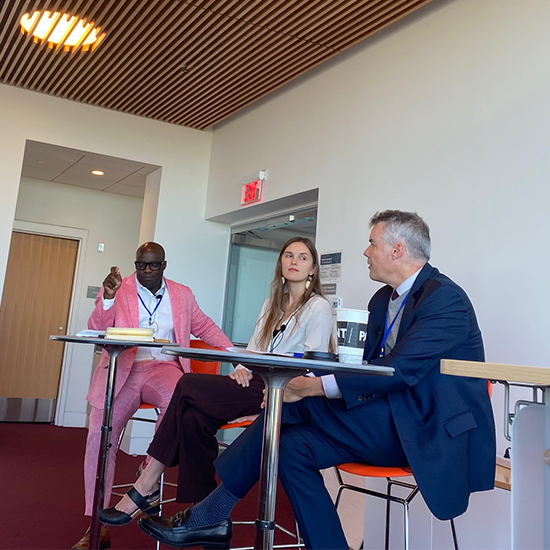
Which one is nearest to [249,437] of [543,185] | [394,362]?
[394,362]

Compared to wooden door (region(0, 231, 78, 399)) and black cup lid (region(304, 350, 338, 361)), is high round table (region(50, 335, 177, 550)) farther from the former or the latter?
wooden door (region(0, 231, 78, 399))

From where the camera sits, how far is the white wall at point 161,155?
5.50 meters

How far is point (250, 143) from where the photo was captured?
555 cm

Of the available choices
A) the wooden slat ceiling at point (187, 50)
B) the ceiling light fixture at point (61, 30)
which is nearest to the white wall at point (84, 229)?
the wooden slat ceiling at point (187, 50)

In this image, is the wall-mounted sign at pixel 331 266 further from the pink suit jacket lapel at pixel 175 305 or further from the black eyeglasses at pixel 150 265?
the black eyeglasses at pixel 150 265

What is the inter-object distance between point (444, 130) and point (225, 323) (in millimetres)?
3263

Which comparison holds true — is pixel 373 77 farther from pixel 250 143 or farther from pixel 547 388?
pixel 547 388

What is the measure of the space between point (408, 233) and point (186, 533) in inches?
49.3

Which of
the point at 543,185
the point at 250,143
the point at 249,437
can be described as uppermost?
the point at 250,143

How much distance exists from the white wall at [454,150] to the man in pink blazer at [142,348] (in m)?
1.17

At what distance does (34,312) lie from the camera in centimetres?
747

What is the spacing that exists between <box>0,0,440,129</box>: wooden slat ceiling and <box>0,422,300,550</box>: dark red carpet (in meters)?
3.09

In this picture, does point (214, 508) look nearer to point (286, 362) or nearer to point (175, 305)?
point (286, 362)

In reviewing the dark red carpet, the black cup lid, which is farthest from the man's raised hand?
the black cup lid
